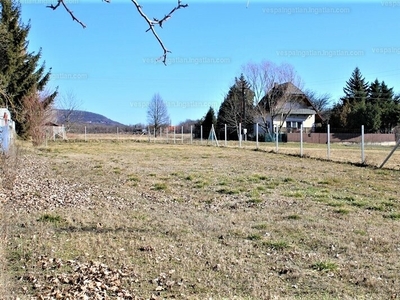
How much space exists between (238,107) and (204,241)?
1609 inches

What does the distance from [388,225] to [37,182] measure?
711cm

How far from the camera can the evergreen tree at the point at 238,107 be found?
143 feet

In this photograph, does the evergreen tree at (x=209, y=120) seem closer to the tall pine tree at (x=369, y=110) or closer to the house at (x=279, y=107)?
the house at (x=279, y=107)

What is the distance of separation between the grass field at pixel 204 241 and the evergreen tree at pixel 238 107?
3574 cm

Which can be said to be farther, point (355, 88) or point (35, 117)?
point (355, 88)

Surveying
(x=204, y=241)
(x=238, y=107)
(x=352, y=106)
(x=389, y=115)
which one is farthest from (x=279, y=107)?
(x=204, y=241)

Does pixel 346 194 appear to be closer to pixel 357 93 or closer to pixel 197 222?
pixel 197 222

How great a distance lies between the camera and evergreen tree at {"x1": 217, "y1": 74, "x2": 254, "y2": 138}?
143 ft

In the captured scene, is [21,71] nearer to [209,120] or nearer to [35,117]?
[35,117]

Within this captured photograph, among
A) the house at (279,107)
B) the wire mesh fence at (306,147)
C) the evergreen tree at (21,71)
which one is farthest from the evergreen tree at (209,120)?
the evergreen tree at (21,71)

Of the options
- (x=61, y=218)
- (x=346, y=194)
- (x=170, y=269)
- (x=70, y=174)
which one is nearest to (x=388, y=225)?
(x=346, y=194)

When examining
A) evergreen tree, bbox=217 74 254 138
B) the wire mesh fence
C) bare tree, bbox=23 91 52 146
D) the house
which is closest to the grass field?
the wire mesh fence

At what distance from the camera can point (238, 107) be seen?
146ft

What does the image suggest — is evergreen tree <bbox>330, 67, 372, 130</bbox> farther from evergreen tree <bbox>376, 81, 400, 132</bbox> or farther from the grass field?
the grass field
